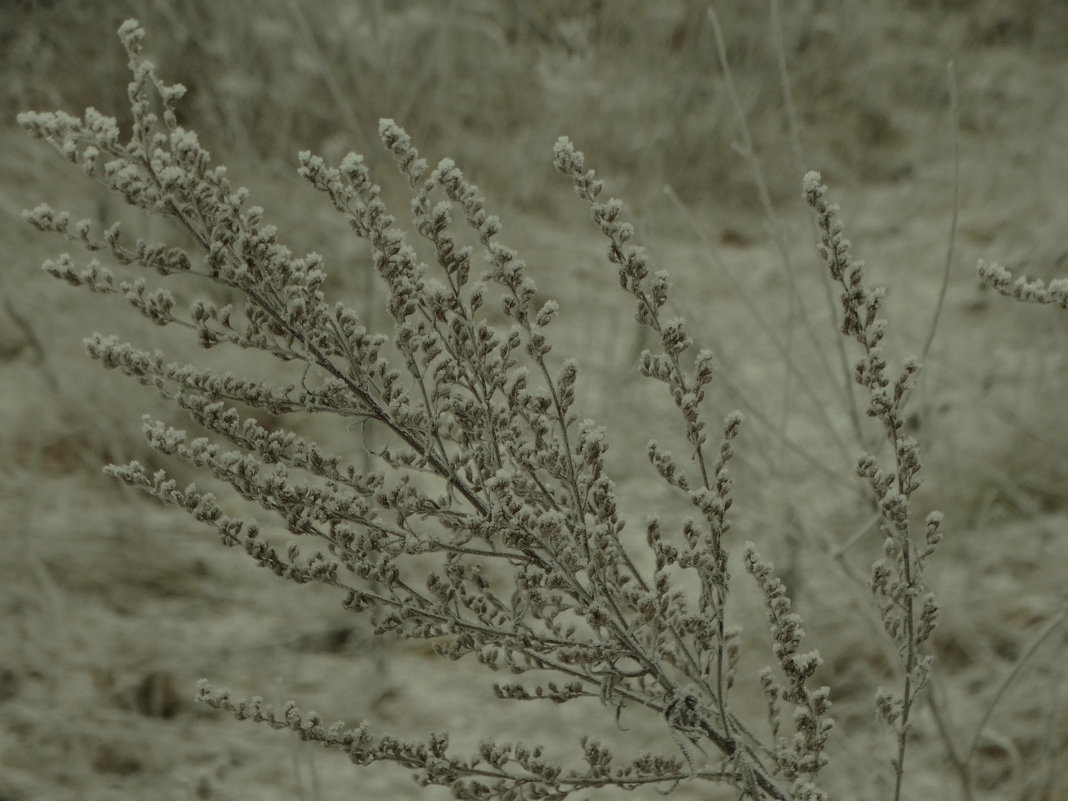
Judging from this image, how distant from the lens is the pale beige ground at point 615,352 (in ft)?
7.74

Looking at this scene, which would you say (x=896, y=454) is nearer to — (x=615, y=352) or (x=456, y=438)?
(x=456, y=438)

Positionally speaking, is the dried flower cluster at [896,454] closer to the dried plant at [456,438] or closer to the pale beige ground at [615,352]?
the dried plant at [456,438]

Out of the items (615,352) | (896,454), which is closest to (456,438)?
(896,454)

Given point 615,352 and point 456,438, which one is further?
point 615,352

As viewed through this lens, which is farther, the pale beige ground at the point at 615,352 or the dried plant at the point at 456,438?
the pale beige ground at the point at 615,352

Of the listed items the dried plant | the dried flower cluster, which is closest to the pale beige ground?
the dried plant

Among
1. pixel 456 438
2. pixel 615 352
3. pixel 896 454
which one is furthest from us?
Answer: pixel 615 352

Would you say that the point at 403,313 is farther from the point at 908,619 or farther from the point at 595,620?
the point at 908,619

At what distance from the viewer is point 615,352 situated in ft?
12.4

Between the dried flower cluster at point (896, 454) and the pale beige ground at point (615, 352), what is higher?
the pale beige ground at point (615, 352)

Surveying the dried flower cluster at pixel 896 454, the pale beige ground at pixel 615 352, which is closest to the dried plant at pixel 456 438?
the dried flower cluster at pixel 896 454

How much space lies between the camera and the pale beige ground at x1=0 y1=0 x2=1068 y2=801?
236 centimetres

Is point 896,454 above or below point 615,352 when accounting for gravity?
below

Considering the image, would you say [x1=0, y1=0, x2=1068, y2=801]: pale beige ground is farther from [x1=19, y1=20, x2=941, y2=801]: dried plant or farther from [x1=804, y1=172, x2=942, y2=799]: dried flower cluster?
[x1=804, y1=172, x2=942, y2=799]: dried flower cluster
